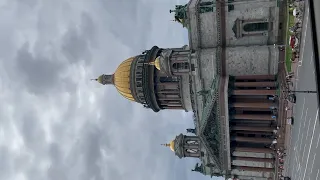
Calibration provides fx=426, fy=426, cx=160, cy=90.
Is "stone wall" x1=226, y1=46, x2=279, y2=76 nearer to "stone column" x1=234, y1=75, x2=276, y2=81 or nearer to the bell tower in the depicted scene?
"stone column" x1=234, y1=75, x2=276, y2=81

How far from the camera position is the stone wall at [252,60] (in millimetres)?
57062

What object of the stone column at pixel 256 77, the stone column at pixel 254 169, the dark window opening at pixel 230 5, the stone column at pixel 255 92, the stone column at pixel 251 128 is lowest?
the stone column at pixel 254 169

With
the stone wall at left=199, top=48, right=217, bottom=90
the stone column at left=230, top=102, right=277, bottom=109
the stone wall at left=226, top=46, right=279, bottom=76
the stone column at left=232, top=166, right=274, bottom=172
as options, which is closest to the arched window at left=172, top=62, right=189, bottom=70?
the stone wall at left=199, top=48, right=217, bottom=90

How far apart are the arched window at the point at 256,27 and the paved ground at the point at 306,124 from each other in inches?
459

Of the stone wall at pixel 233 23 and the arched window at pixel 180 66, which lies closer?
the stone wall at pixel 233 23

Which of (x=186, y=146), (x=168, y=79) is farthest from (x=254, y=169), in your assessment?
(x=168, y=79)

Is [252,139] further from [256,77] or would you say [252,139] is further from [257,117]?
[256,77]

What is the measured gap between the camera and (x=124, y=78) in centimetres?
8250

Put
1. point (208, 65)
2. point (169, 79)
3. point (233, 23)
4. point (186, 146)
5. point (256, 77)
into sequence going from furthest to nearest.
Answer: point (169, 79) < point (186, 146) < point (208, 65) < point (256, 77) < point (233, 23)

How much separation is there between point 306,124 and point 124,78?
4719 centimetres

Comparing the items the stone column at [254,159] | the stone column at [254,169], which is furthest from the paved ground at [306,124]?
the stone column at [254,169]

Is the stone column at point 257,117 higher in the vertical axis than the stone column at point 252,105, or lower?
lower

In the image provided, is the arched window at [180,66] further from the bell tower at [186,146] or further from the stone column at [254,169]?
the stone column at [254,169]

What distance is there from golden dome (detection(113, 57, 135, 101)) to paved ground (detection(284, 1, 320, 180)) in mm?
39771
